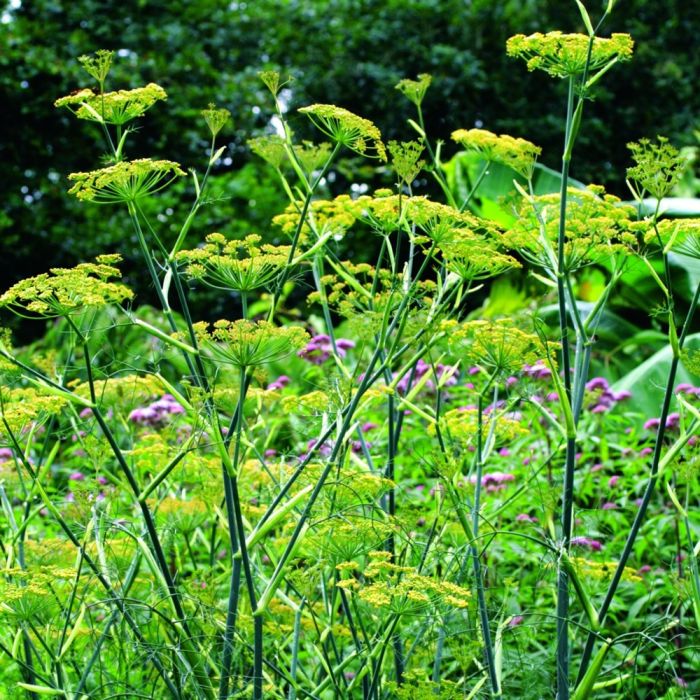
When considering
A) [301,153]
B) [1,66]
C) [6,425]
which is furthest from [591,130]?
[6,425]

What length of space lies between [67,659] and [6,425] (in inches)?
45.4

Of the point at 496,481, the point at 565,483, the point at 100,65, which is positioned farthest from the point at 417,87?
the point at 496,481

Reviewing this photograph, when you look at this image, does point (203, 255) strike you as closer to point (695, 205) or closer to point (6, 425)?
point (6, 425)

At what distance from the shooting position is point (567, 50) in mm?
2895

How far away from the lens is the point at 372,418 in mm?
6352

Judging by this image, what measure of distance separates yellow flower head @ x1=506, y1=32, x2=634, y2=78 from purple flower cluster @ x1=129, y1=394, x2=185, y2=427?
307 centimetres

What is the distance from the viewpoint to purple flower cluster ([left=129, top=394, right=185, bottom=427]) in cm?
544

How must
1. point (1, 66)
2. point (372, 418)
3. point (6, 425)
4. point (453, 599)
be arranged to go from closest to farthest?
1. point (453, 599)
2. point (6, 425)
3. point (372, 418)
4. point (1, 66)

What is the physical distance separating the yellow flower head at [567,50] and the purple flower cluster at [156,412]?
3072mm

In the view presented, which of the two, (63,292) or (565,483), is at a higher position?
(63,292)

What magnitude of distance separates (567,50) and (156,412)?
3375 millimetres

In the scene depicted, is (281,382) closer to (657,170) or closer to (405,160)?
(405,160)

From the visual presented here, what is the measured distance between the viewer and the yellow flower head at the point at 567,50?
114 inches

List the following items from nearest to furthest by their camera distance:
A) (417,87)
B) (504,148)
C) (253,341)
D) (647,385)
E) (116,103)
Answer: (253,341)
(116,103)
(504,148)
(417,87)
(647,385)
